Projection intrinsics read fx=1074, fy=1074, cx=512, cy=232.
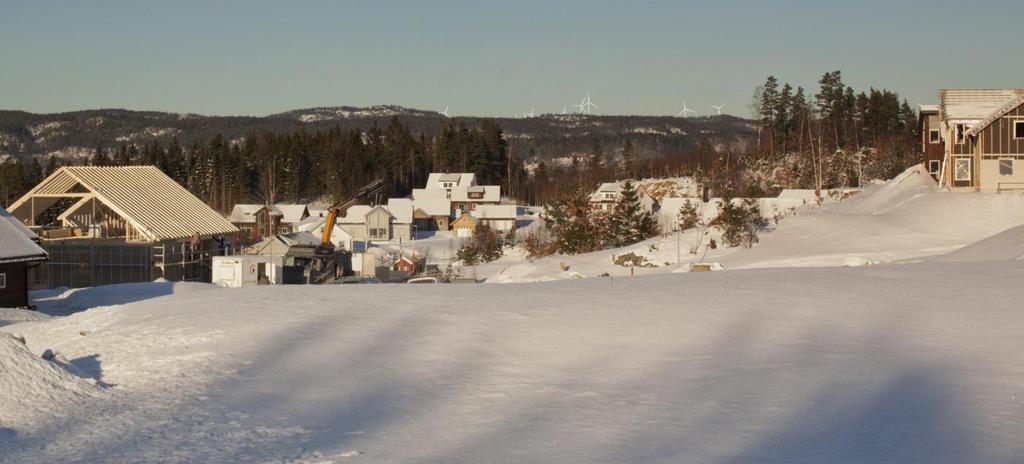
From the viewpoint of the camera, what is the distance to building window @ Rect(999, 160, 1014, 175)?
43.6 m

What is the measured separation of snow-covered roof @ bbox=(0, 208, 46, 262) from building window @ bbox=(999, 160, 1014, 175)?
35.9 meters

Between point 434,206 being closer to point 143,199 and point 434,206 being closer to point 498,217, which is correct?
point 498,217

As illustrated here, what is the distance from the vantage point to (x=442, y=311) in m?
21.6

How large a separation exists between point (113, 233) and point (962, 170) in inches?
1416

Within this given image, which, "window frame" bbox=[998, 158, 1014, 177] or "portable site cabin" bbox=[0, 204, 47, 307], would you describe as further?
"window frame" bbox=[998, 158, 1014, 177]

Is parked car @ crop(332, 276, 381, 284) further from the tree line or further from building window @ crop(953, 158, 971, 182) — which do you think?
the tree line

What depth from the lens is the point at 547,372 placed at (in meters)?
16.4

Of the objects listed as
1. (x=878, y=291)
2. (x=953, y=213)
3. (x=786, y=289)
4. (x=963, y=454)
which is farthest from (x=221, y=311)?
(x=953, y=213)

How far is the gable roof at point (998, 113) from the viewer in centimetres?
4294

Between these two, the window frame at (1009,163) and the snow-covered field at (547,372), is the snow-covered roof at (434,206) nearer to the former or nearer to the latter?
the window frame at (1009,163)

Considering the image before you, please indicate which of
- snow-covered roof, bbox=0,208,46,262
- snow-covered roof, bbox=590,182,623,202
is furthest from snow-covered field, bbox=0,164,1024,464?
snow-covered roof, bbox=590,182,623,202

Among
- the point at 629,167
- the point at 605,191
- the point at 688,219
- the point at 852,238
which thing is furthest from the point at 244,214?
the point at 852,238

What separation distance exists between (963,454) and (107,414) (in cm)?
1019

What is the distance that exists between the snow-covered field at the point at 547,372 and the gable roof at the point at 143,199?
1659cm
